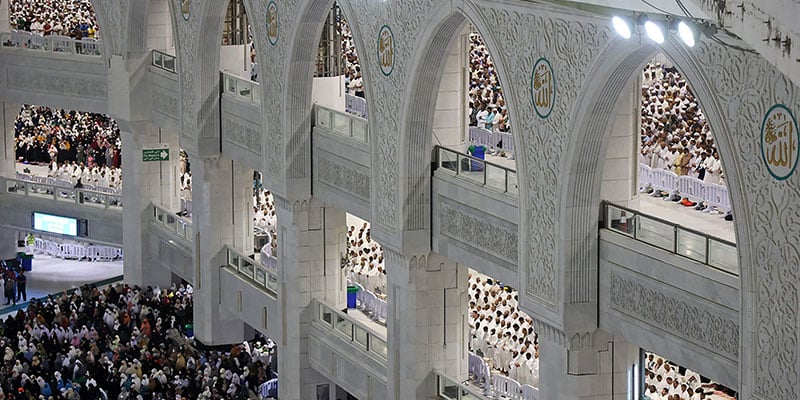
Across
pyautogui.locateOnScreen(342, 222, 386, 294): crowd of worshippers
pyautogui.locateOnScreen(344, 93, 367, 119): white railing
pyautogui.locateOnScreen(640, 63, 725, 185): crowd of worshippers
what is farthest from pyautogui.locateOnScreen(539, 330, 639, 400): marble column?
pyautogui.locateOnScreen(344, 93, 367, 119): white railing

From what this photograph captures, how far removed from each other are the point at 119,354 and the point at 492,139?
9.21 m

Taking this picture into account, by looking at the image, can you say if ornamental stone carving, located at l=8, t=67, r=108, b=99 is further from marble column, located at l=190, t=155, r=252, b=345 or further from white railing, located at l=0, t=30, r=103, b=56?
marble column, located at l=190, t=155, r=252, b=345

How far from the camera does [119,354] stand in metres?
29.0

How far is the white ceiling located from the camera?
512 inches

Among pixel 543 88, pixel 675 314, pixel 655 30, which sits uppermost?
pixel 655 30

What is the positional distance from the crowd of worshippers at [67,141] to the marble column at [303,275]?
15355 millimetres

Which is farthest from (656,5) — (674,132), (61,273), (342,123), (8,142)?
(8,142)

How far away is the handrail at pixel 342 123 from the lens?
23.7 meters

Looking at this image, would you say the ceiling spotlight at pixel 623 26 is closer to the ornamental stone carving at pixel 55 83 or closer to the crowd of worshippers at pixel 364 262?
the crowd of worshippers at pixel 364 262

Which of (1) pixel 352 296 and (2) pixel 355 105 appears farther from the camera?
(2) pixel 355 105

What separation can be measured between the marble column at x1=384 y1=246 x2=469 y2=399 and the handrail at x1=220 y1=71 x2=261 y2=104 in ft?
22.2

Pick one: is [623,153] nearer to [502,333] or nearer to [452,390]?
[452,390]

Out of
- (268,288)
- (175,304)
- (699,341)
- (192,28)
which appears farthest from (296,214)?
(699,341)

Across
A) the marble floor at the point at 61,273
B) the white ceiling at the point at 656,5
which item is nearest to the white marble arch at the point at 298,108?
the white ceiling at the point at 656,5
